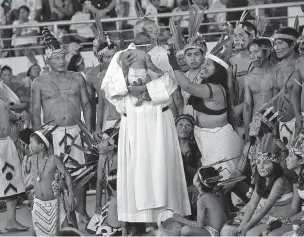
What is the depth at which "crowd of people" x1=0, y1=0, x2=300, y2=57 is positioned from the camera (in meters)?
16.3

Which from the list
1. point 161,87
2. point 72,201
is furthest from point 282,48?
point 72,201

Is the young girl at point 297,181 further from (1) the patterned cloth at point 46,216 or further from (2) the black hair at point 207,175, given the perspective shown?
(1) the patterned cloth at point 46,216

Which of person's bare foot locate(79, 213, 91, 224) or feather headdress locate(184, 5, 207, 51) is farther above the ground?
feather headdress locate(184, 5, 207, 51)

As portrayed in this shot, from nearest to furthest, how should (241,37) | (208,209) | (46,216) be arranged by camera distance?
(208,209)
(46,216)
(241,37)

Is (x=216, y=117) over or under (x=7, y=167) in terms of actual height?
over

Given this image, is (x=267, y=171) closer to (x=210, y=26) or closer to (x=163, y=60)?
(x=163, y=60)

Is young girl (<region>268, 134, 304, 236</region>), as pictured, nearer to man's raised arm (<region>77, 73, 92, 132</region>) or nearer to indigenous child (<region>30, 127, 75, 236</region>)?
indigenous child (<region>30, 127, 75, 236</region>)

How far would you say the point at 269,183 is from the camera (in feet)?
31.4

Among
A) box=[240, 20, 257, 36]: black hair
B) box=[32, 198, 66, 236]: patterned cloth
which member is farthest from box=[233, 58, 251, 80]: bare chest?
box=[32, 198, 66, 236]: patterned cloth

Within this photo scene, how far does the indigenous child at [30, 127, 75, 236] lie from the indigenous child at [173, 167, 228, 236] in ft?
3.91

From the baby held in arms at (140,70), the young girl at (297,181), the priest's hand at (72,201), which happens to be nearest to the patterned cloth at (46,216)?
the priest's hand at (72,201)

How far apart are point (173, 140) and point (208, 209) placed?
31.4 inches

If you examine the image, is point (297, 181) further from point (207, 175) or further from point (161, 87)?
point (161, 87)

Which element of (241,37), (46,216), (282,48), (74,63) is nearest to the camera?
(46,216)
